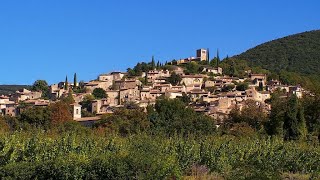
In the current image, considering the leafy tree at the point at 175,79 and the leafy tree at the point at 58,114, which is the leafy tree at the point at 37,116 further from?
the leafy tree at the point at 175,79

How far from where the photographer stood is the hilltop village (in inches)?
2736

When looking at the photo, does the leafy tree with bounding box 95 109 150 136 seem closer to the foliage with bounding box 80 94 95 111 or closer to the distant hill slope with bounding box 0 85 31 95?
the foliage with bounding box 80 94 95 111

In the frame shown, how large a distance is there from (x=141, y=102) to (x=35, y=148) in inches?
1926

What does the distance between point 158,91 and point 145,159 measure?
60377 millimetres

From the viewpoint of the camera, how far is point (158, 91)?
77.0 m

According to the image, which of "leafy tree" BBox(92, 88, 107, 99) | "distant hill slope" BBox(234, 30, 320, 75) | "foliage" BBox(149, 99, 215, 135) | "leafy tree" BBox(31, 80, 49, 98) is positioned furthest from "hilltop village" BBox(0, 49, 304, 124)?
"distant hill slope" BBox(234, 30, 320, 75)

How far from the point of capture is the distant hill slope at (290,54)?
109 meters

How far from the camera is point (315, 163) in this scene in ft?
76.2

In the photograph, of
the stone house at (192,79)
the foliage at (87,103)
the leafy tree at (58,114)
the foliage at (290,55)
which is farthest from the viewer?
the foliage at (290,55)

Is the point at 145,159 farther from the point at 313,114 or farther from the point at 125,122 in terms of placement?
the point at 125,122

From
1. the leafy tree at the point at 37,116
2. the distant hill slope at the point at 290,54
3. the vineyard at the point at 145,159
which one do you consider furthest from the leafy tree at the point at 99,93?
the vineyard at the point at 145,159

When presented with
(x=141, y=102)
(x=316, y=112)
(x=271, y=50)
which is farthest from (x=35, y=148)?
(x=271, y=50)

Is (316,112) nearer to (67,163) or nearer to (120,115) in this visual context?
(120,115)

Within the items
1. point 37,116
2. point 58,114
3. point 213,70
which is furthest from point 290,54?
point 37,116
